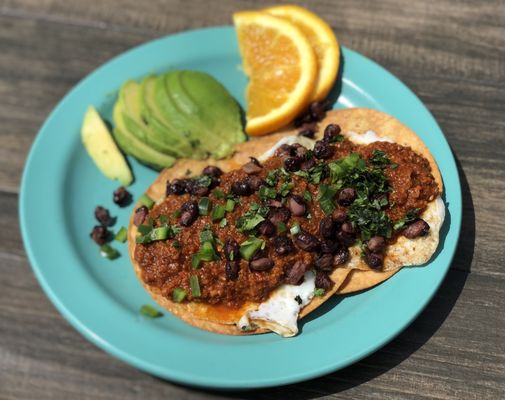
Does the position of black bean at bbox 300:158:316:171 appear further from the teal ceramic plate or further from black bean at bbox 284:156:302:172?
the teal ceramic plate

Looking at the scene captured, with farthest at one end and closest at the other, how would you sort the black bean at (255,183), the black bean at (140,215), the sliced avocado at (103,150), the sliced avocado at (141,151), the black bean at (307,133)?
the sliced avocado at (103,150) → the sliced avocado at (141,151) → the black bean at (307,133) → the black bean at (140,215) → the black bean at (255,183)

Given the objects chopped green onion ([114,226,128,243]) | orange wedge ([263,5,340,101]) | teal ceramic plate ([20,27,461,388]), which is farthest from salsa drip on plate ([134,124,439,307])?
orange wedge ([263,5,340,101])

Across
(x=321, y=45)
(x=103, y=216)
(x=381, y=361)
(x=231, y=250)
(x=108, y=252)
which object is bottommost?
(x=381, y=361)

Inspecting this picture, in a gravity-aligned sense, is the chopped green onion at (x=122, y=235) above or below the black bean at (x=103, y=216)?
below

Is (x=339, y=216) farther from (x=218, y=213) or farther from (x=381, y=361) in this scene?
(x=381, y=361)

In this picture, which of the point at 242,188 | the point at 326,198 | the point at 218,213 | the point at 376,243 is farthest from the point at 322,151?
the point at 218,213

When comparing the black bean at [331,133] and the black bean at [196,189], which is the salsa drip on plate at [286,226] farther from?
the black bean at [331,133]

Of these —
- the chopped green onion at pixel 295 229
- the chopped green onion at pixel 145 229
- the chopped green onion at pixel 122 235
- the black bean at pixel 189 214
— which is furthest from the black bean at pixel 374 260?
the chopped green onion at pixel 122 235
